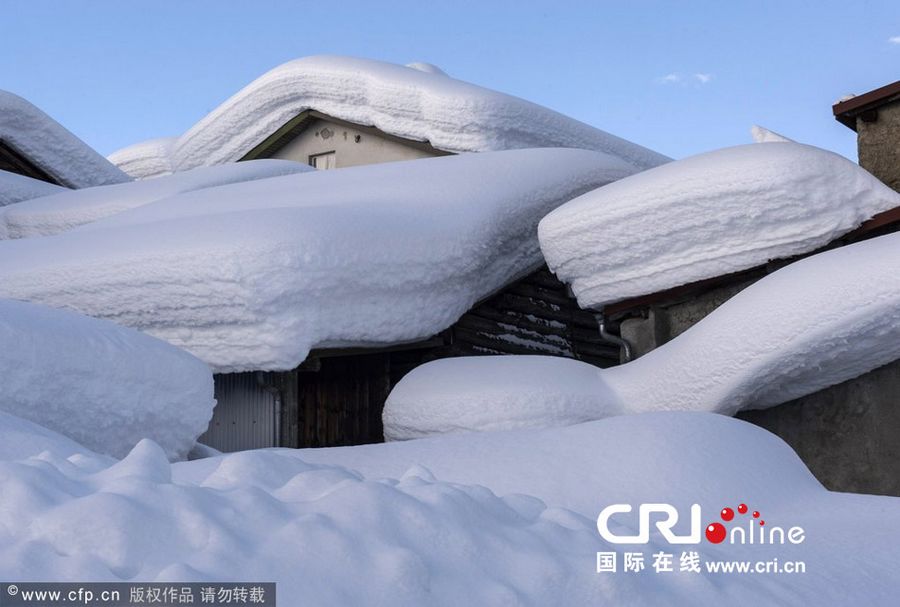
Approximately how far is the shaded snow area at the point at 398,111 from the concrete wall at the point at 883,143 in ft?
14.3

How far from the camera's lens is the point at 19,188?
40.0 ft

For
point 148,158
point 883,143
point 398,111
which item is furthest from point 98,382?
point 148,158

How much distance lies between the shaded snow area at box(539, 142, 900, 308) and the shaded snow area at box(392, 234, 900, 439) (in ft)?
1.36

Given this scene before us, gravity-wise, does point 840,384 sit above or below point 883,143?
below

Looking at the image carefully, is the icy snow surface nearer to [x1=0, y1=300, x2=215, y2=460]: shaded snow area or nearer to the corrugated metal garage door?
the corrugated metal garage door

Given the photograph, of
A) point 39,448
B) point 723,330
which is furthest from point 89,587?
point 723,330

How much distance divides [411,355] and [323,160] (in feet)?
17.6

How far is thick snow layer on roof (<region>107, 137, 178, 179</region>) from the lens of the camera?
15.3 meters

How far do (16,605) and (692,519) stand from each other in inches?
98.1

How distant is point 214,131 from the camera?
14.0 metres

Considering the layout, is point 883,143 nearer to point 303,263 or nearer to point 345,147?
point 303,263

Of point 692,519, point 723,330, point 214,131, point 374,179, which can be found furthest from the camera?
point 214,131

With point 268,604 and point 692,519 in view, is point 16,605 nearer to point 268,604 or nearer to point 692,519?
point 268,604

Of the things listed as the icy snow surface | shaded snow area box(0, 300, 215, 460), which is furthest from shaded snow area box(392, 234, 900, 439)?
the icy snow surface
